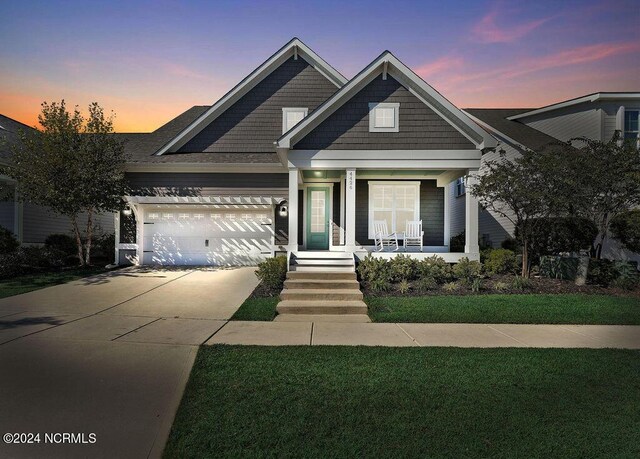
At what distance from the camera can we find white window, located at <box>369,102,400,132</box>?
11492 mm

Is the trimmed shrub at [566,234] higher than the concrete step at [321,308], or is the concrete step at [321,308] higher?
the trimmed shrub at [566,234]

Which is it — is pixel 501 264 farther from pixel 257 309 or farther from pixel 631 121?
pixel 631 121

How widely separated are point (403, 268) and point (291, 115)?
8.34 m

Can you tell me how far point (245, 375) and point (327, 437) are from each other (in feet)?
4.82

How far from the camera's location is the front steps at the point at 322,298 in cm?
768

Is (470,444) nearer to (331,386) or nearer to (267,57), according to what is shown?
(331,386)

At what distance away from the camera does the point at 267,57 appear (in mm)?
14977

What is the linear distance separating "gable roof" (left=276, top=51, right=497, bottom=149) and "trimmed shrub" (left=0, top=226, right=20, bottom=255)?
32.8ft

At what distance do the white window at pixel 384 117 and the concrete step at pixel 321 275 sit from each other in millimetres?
4682

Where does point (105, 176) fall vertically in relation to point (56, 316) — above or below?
above

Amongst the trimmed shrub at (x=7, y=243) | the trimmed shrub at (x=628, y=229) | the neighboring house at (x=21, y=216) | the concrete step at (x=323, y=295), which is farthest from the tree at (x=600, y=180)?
the neighboring house at (x=21, y=216)

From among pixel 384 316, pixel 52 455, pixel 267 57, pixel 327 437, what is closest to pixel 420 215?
pixel 384 316

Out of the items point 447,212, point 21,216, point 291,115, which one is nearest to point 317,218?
point 291,115

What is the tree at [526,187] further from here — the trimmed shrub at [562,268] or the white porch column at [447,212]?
the white porch column at [447,212]
